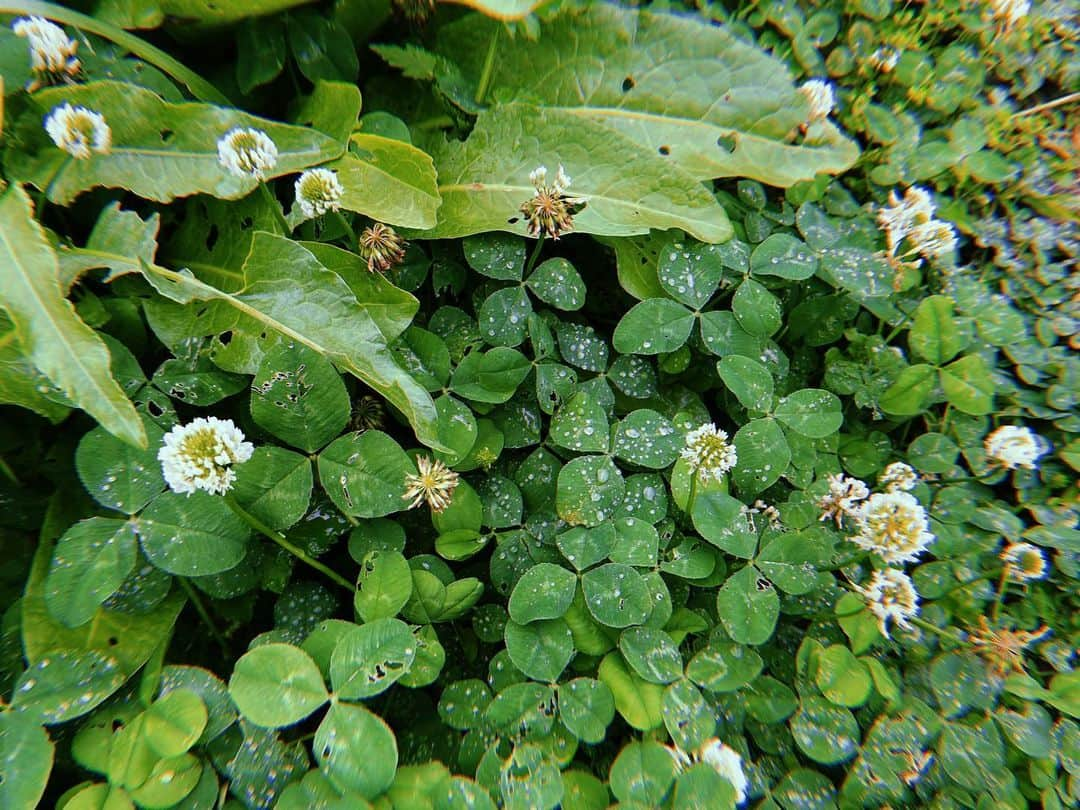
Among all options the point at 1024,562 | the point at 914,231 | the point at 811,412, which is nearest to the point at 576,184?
the point at 811,412

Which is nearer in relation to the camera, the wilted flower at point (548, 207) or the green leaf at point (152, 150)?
the green leaf at point (152, 150)

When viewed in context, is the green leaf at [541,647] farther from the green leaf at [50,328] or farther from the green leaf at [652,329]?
the green leaf at [50,328]

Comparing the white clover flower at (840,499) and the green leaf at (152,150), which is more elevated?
the green leaf at (152,150)

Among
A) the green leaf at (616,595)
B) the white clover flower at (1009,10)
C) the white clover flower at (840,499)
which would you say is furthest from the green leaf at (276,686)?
the white clover flower at (1009,10)

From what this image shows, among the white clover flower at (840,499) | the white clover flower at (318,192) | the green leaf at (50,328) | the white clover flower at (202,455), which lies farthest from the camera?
the white clover flower at (840,499)

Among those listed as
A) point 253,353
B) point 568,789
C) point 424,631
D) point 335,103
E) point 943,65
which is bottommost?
point 568,789

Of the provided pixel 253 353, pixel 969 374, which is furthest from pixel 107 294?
pixel 969 374

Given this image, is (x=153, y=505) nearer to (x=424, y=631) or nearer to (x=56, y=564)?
(x=56, y=564)

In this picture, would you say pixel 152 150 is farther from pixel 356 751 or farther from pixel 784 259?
pixel 784 259
